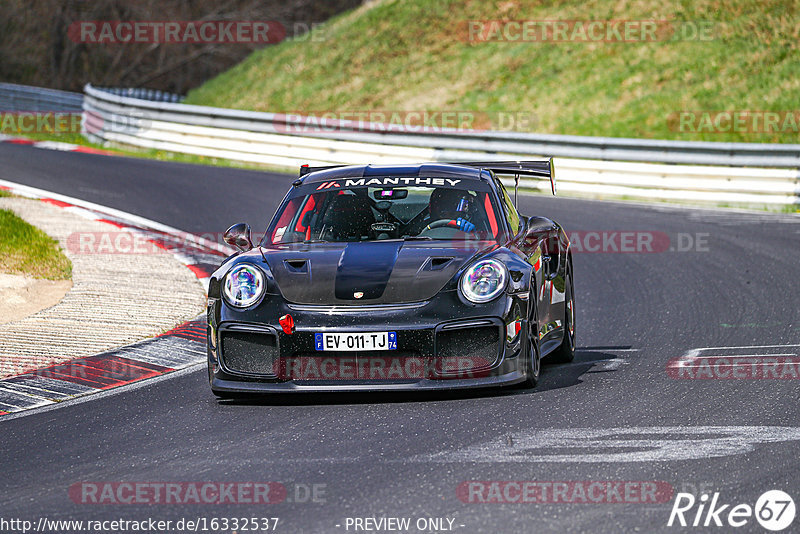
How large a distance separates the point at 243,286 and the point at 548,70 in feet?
79.4

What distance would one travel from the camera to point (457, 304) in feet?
22.0

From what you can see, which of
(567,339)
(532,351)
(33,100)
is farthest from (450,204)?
(33,100)

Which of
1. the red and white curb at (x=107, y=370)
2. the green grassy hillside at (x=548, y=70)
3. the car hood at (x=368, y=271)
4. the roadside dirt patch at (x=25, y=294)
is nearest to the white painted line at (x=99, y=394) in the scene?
the red and white curb at (x=107, y=370)

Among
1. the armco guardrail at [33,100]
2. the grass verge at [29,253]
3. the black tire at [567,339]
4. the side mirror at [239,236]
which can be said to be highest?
the armco guardrail at [33,100]

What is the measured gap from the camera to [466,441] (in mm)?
5852

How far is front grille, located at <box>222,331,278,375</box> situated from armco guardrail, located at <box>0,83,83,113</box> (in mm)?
27568

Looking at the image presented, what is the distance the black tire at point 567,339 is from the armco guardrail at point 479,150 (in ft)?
35.1

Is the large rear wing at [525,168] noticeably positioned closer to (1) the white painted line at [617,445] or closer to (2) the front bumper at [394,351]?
(2) the front bumper at [394,351]

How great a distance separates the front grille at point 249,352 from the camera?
675 centimetres

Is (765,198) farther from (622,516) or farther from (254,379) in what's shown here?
(622,516)

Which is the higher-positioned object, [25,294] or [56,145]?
[56,145]

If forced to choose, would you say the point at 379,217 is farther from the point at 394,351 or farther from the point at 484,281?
the point at 394,351

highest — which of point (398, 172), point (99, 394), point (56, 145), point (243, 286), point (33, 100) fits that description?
point (33, 100)

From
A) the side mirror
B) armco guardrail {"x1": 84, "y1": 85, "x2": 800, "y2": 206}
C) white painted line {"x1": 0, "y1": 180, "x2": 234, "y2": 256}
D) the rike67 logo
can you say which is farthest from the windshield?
armco guardrail {"x1": 84, "y1": 85, "x2": 800, "y2": 206}
